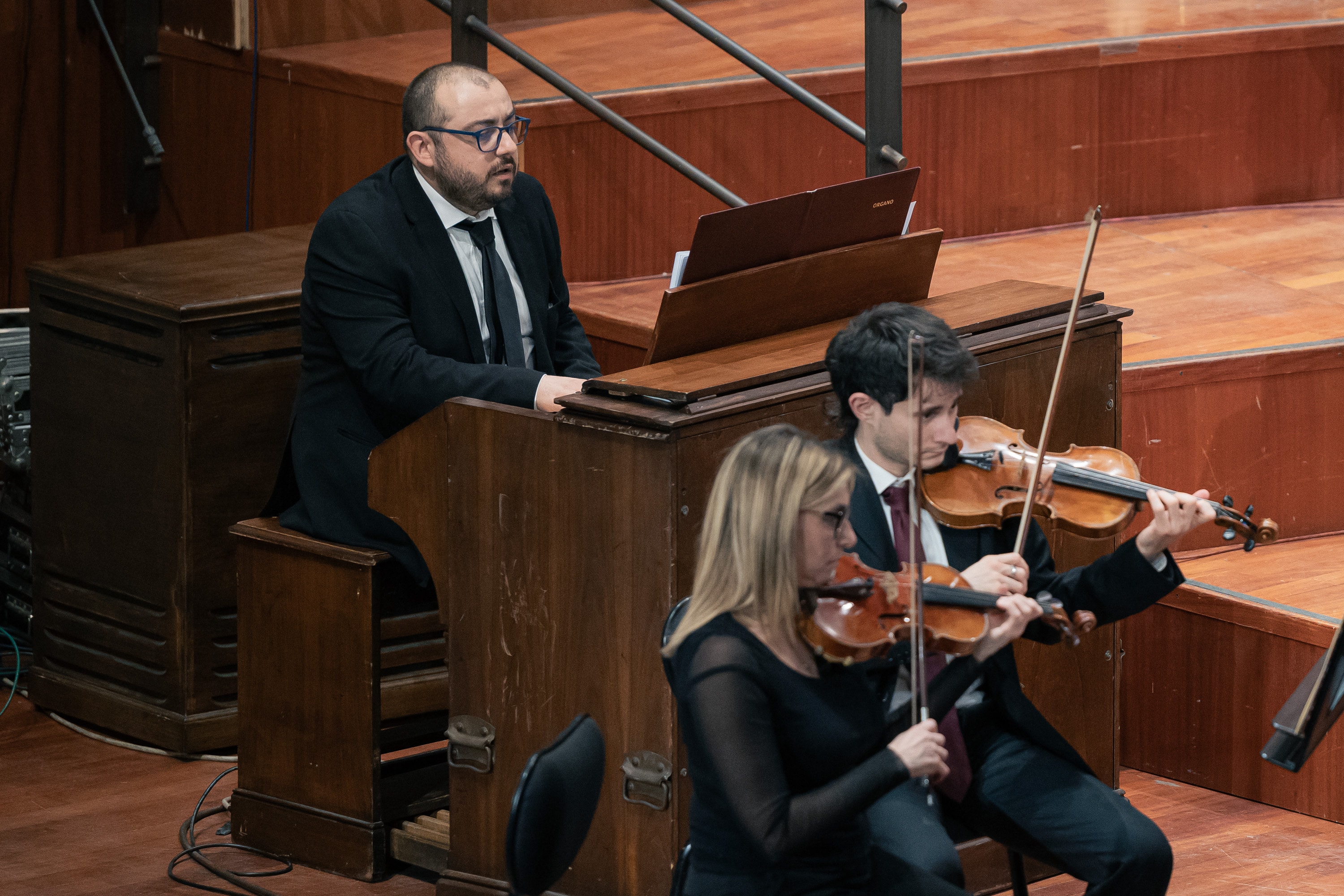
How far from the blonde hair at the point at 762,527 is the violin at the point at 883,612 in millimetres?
43

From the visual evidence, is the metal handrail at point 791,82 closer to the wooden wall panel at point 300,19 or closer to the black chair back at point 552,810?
the wooden wall panel at point 300,19

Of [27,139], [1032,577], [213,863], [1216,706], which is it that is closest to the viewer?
[1032,577]

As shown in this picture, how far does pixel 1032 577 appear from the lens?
259cm

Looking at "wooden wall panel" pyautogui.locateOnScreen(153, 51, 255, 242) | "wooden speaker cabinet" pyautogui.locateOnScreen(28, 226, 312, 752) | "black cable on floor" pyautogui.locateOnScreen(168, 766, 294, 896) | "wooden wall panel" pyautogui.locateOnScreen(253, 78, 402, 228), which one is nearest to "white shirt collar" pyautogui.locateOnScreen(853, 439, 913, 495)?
"black cable on floor" pyautogui.locateOnScreen(168, 766, 294, 896)

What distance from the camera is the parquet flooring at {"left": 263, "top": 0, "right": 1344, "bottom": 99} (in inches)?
184

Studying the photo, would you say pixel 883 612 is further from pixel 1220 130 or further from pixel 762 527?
pixel 1220 130

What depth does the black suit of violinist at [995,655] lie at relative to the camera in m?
2.42

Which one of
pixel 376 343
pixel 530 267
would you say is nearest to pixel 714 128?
pixel 530 267

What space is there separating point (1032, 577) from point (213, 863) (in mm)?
1488

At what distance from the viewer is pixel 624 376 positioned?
2727 mm

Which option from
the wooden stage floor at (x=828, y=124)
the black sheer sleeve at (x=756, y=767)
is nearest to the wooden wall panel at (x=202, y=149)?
the wooden stage floor at (x=828, y=124)

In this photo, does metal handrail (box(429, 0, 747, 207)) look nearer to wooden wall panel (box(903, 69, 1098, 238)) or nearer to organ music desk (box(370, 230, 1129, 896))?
organ music desk (box(370, 230, 1129, 896))

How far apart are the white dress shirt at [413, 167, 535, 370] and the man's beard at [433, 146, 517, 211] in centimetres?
2

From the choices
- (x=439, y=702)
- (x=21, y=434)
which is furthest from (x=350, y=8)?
(x=439, y=702)
